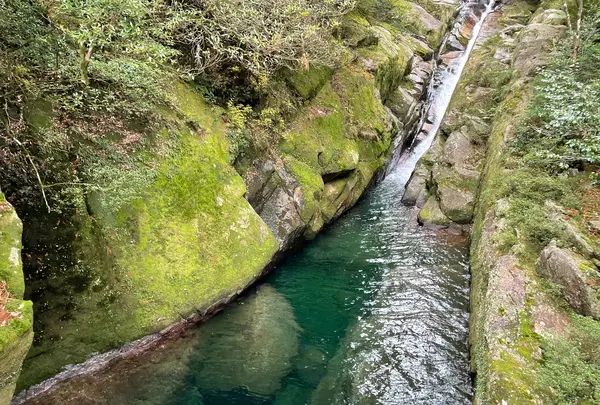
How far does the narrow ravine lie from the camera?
723 centimetres

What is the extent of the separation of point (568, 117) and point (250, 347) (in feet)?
31.0

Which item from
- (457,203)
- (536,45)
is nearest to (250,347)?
(457,203)

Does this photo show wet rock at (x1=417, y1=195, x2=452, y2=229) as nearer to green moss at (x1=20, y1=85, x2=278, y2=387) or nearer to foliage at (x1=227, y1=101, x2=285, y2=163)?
foliage at (x1=227, y1=101, x2=285, y2=163)

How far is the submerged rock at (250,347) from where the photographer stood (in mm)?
7617

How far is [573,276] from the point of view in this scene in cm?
693

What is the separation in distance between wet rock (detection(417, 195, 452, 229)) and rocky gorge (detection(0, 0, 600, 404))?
0.06 m

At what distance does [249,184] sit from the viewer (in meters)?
11.6

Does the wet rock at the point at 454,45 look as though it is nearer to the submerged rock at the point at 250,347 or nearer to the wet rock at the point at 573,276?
the wet rock at the point at 573,276

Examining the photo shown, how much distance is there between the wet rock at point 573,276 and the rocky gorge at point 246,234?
0.07 ft

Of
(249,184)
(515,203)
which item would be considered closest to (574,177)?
(515,203)

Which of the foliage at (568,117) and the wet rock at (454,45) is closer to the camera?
the foliage at (568,117)

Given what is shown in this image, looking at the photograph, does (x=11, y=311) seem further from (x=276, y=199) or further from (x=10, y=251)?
(x=276, y=199)

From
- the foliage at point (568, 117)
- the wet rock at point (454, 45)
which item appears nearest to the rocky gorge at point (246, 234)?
the foliage at point (568, 117)

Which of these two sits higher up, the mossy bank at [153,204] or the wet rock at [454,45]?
the wet rock at [454,45]
